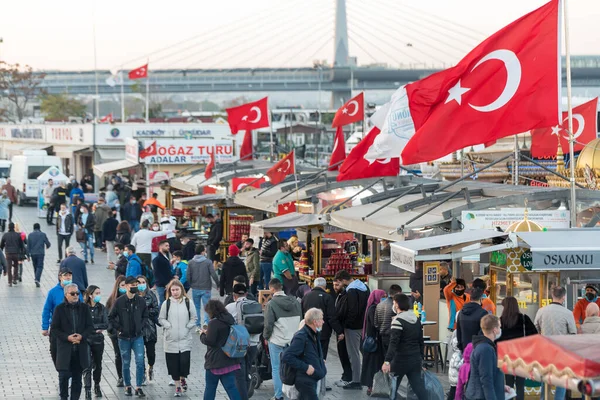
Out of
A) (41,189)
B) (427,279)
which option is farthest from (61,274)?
(41,189)

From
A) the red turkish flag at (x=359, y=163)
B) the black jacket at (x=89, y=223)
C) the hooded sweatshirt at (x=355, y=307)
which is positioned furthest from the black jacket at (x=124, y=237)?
the hooded sweatshirt at (x=355, y=307)

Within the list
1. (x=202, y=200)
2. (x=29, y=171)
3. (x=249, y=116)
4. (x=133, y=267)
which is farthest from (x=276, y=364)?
(x=29, y=171)

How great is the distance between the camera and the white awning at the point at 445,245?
40.5ft

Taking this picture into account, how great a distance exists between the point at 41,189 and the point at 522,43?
2862 centimetres

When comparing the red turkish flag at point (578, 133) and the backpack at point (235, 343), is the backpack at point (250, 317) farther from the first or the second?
the red turkish flag at point (578, 133)

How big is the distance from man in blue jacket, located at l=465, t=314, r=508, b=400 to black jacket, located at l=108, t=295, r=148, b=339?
432 cm

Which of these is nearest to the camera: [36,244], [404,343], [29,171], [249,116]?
[404,343]

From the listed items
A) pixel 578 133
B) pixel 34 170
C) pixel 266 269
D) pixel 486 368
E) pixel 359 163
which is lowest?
pixel 486 368

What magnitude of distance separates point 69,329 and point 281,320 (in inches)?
89.1

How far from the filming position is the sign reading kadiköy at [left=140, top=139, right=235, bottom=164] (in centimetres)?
3966

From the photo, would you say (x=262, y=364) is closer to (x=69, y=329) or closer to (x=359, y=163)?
(x=69, y=329)

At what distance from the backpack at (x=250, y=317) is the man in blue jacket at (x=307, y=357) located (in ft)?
5.70

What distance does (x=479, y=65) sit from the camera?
44.7ft

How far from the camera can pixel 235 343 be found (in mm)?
11547
